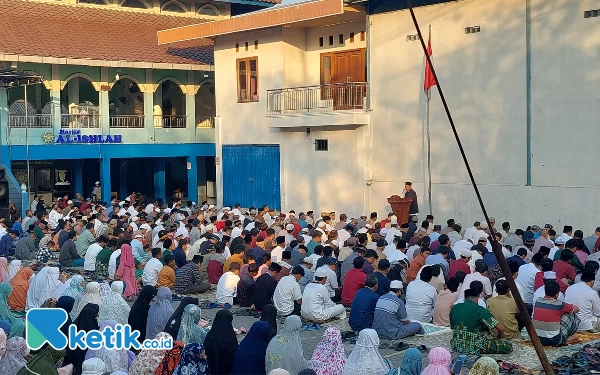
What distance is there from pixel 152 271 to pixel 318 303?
11.8ft

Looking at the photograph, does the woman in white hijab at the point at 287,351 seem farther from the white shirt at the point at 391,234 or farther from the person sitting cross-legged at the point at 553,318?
the white shirt at the point at 391,234

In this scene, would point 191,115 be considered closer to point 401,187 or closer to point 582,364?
point 401,187

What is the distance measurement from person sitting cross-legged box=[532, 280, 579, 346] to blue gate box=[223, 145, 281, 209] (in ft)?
49.3

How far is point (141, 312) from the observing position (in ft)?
33.9

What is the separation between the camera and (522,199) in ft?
60.8

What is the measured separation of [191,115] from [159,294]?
67.3ft

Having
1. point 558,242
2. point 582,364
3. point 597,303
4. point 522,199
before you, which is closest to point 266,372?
point 582,364

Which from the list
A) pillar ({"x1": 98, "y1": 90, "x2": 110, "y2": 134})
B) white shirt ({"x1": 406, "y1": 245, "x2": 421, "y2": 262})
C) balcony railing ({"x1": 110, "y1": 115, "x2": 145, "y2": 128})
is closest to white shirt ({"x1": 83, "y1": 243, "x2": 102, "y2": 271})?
white shirt ({"x1": 406, "y1": 245, "x2": 421, "y2": 262})

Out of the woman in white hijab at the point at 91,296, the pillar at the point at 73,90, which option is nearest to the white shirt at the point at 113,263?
the woman in white hijab at the point at 91,296

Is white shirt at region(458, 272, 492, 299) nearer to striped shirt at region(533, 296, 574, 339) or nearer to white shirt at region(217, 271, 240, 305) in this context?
striped shirt at region(533, 296, 574, 339)

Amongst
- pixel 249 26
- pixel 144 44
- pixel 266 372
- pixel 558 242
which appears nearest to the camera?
pixel 266 372

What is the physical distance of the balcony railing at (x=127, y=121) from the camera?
2897 cm

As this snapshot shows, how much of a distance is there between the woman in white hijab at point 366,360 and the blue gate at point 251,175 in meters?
16.1

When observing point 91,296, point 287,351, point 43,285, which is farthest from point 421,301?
point 43,285
